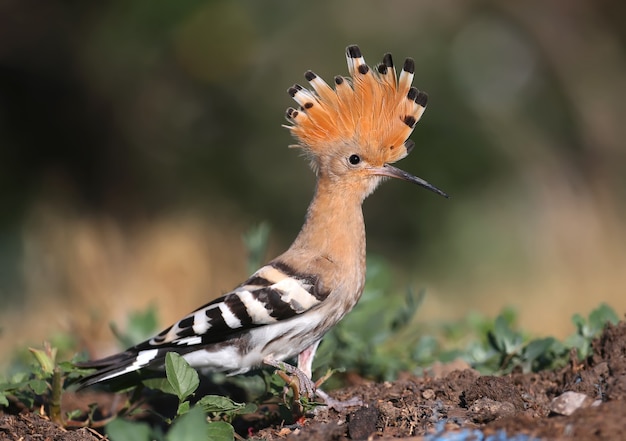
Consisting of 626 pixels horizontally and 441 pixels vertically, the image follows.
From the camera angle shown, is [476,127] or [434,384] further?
[476,127]

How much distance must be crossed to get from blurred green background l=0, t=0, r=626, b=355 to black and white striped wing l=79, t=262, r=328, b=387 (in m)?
3.04

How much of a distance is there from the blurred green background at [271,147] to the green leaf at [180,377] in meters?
3.60

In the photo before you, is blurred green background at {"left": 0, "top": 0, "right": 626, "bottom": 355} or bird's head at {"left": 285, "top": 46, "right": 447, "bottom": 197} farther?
blurred green background at {"left": 0, "top": 0, "right": 626, "bottom": 355}

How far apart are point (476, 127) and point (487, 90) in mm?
376

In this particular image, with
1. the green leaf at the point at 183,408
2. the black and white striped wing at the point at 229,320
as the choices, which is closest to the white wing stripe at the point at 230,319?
the black and white striped wing at the point at 229,320

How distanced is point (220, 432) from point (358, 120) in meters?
1.43

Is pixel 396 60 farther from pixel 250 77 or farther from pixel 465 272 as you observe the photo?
pixel 465 272

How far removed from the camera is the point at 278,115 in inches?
282

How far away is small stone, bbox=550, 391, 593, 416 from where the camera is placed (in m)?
2.47

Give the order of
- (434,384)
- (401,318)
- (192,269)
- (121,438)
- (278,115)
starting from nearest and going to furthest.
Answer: (121,438), (434,384), (401,318), (192,269), (278,115)

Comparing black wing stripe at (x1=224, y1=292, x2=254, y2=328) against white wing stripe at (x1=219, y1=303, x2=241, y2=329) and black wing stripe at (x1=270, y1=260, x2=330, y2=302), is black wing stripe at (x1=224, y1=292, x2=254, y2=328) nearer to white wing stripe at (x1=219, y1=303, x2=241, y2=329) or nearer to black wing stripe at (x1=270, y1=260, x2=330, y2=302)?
white wing stripe at (x1=219, y1=303, x2=241, y2=329)

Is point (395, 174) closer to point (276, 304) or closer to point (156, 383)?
point (276, 304)

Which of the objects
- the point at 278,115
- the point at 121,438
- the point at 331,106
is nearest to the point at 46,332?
the point at 278,115

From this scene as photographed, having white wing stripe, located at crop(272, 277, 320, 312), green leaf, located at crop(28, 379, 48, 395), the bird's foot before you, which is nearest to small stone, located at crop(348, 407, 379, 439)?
the bird's foot
